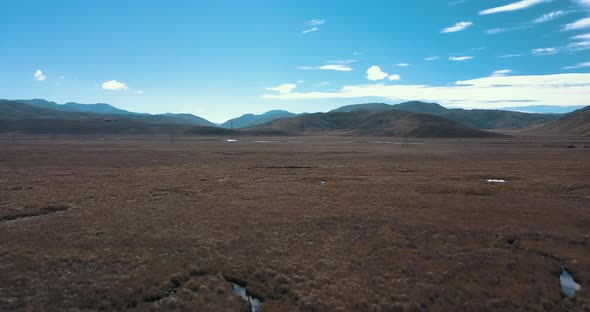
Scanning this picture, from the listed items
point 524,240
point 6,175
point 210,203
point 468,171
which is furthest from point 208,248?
point 468,171

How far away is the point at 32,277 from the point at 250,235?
11364 mm

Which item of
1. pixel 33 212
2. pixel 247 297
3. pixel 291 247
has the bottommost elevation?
pixel 247 297

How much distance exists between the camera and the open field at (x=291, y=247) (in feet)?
52.1

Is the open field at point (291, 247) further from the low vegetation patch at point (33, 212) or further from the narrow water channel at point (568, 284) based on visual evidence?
the narrow water channel at point (568, 284)

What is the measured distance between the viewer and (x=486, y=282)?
1764 centimetres

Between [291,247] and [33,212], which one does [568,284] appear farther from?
[33,212]

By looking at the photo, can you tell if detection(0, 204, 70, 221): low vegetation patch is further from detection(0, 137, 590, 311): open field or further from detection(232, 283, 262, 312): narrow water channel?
detection(232, 283, 262, 312): narrow water channel

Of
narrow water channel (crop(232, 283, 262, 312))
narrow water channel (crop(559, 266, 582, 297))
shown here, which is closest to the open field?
narrow water channel (crop(559, 266, 582, 297))

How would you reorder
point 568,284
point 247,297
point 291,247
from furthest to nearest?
1. point 291,247
2. point 568,284
3. point 247,297

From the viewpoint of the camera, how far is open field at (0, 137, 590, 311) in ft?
52.1

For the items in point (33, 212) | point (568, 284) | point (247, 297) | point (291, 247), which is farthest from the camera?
point (33, 212)

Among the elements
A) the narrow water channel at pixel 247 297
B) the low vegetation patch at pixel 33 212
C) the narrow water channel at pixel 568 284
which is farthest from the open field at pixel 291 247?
the narrow water channel at pixel 247 297

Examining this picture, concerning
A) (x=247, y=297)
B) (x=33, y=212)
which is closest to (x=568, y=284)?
(x=247, y=297)

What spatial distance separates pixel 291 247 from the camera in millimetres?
21984
